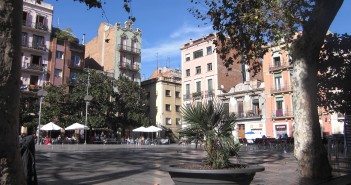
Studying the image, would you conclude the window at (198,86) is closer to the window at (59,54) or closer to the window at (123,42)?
the window at (123,42)

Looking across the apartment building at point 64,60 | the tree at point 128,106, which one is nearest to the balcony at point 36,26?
the apartment building at point 64,60

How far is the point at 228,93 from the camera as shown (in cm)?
5172

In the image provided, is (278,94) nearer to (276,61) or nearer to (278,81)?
(278,81)

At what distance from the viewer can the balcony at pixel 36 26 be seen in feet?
158

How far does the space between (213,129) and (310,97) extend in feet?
14.4

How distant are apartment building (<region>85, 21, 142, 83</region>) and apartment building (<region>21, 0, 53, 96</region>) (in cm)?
978

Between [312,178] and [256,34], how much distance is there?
5491mm

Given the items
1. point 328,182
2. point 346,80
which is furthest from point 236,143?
point 346,80

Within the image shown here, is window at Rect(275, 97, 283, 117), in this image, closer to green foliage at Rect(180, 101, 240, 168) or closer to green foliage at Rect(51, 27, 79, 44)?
green foliage at Rect(51, 27, 79, 44)

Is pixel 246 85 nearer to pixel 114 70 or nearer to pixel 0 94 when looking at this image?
pixel 114 70

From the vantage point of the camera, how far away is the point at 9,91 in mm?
3764

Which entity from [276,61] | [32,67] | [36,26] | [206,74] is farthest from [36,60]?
[276,61]

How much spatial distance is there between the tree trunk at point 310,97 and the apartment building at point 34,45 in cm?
4285

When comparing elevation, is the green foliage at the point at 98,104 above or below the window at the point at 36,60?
below
